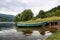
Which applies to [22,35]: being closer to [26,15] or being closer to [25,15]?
[25,15]

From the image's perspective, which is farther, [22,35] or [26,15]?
[26,15]

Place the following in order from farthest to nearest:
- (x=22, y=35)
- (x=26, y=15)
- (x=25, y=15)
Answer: (x=26, y=15) → (x=25, y=15) → (x=22, y=35)

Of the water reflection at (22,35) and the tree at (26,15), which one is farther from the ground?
the tree at (26,15)

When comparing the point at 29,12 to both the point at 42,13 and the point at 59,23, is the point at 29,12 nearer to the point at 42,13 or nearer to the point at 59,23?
the point at 42,13

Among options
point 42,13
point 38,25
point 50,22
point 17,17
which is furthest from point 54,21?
point 17,17

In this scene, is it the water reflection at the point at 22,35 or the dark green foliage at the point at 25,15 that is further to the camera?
the dark green foliage at the point at 25,15

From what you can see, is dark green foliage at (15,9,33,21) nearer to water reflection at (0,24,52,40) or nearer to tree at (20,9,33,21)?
tree at (20,9,33,21)

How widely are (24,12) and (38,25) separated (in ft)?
110

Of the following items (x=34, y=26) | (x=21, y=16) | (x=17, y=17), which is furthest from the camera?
(x=17, y=17)

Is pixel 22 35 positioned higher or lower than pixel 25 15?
lower

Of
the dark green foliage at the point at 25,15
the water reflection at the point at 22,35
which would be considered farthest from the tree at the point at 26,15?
the water reflection at the point at 22,35

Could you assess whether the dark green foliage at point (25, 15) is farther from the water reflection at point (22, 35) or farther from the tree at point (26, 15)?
the water reflection at point (22, 35)

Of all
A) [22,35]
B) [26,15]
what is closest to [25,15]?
[26,15]

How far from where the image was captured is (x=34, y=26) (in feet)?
164
